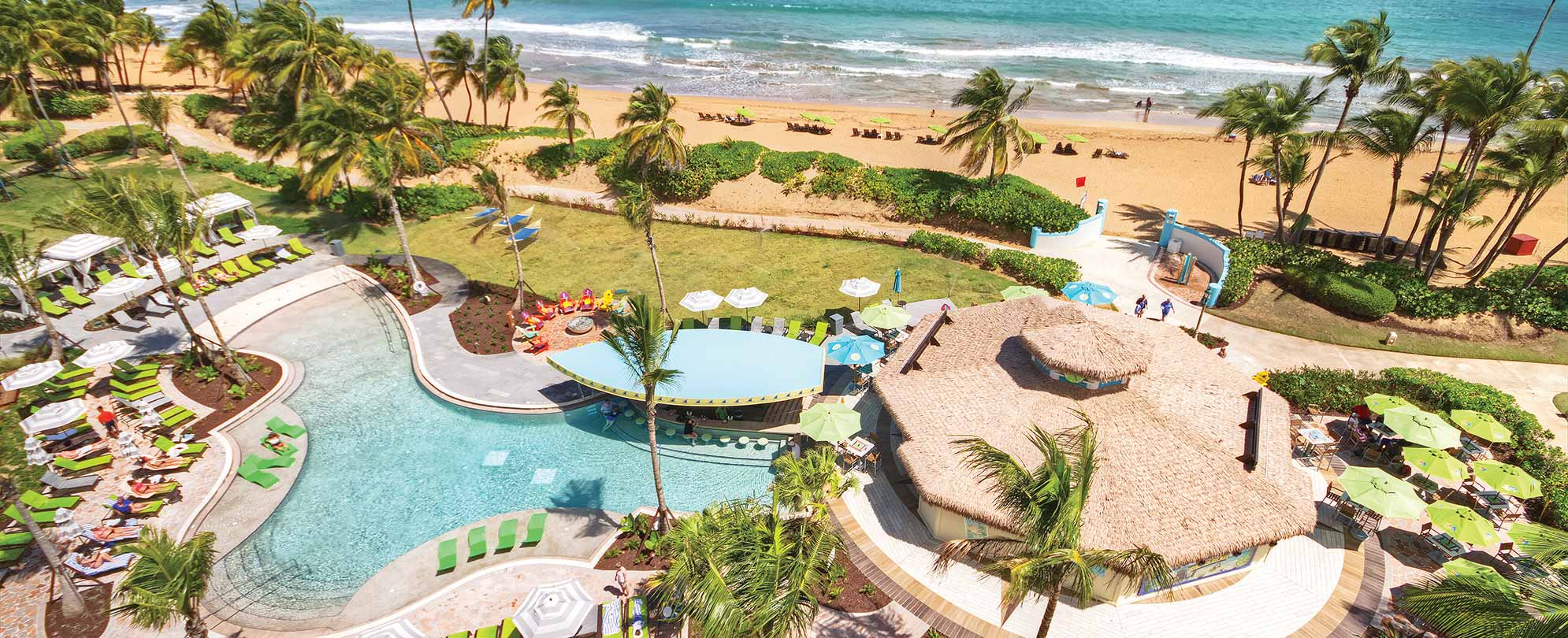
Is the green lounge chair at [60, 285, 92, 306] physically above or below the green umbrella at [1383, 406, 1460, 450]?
below

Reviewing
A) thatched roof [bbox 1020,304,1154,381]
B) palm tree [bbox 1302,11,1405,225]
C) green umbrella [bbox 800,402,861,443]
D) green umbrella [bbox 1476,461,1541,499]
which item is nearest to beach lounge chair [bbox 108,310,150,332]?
green umbrella [bbox 800,402,861,443]

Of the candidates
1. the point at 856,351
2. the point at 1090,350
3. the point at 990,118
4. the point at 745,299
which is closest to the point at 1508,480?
the point at 1090,350

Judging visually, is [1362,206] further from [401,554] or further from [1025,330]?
[401,554]

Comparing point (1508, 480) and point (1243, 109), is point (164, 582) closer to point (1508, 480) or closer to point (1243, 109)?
point (1508, 480)

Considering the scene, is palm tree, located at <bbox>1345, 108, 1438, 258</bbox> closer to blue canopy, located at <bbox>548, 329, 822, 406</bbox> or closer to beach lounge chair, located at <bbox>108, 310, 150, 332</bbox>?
blue canopy, located at <bbox>548, 329, 822, 406</bbox>

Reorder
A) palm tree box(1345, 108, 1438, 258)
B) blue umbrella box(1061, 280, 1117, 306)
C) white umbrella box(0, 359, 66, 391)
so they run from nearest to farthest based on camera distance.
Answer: white umbrella box(0, 359, 66, 391), blue umbrella box(1061, 280, 1117, 306), palm tree box(1345, 108, 1438, 258)

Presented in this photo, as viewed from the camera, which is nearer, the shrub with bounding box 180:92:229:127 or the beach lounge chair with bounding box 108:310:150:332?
the beach lounge chair with bounding box 108:310:150:332

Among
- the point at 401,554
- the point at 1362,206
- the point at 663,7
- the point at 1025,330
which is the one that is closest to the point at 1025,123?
the point at 1362,206
